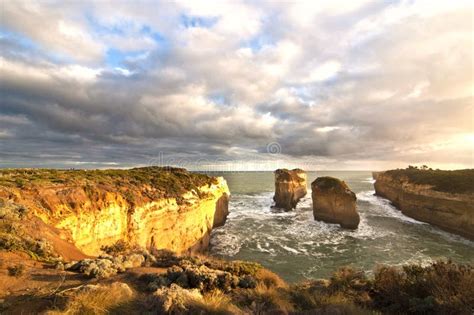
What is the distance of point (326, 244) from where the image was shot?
1120 inches

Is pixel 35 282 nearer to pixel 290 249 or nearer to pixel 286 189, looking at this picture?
pixel 290 249

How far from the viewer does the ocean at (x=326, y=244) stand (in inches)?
908

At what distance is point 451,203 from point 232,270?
37.9m

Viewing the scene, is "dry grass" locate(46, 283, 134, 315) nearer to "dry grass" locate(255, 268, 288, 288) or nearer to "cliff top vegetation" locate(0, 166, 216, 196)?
"dry grass" locate(255, 268, 288, 288)

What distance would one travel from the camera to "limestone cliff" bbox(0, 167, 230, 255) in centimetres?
1507

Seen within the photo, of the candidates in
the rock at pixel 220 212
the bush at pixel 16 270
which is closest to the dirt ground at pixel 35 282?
the bush at pixel 16 270

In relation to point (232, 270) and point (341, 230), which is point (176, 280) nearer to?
point (232, 270)

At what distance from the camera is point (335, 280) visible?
364 inches

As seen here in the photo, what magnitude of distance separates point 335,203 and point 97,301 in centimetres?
3566

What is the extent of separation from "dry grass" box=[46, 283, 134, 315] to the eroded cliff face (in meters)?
39.7

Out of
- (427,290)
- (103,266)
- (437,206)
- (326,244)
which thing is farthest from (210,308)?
(437,206)

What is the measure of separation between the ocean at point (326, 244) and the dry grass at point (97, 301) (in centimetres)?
1668

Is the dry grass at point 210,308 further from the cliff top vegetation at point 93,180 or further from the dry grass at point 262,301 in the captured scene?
the cliff top vegetation at point 93,180

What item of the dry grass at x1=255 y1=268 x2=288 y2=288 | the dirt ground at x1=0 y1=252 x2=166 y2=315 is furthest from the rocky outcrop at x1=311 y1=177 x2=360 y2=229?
the dirt ground at x1=0 y1=252 x2=166 y2=315
